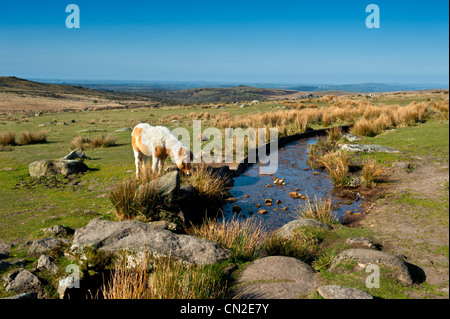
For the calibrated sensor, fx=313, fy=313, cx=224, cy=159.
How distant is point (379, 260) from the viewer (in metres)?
4.29

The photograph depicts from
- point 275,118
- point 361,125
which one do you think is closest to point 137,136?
point 361,125

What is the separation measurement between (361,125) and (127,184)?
13.5m

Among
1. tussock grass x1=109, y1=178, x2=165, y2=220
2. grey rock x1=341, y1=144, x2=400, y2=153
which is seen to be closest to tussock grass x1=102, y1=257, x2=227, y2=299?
tussock grass x1=109, y1=178, x2=165, y2=220

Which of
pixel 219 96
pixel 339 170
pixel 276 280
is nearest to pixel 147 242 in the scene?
pixel 276 280

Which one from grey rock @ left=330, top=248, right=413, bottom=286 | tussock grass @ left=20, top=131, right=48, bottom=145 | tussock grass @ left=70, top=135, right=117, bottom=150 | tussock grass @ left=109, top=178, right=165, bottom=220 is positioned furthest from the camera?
tussock grass @ left=20, top=131, right=48, bottom=145

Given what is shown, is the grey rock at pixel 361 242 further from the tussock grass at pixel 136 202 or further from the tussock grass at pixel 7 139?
the tussock grass at pixel 7 139

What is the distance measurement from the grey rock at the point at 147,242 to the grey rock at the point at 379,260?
1736 millimetres

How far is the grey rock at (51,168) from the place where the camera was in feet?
33.1

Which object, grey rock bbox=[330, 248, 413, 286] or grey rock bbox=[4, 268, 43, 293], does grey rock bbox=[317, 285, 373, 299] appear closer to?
grey rock bbox=[330, 248, 413, 286]

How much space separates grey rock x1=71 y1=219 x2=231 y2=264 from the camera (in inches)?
186

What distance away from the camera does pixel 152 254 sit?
183 inches

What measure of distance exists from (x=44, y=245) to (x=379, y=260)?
5.30 m

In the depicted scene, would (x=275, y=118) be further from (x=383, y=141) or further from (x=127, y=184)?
(x=127, y=184)

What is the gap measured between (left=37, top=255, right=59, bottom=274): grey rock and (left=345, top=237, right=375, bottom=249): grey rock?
15.9 feet
